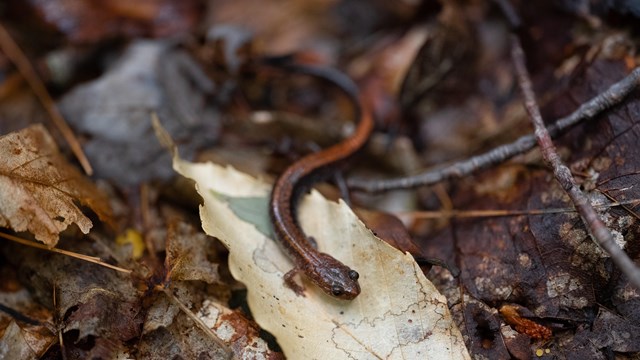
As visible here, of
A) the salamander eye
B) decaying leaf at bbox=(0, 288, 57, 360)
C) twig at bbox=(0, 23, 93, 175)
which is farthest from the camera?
twig at bbox=(0, 23, 93, 175)

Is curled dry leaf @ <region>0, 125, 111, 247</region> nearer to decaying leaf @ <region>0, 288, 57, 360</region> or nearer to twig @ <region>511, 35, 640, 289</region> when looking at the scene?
decaying leaf @ <region>0, 288, 57, 360</region>

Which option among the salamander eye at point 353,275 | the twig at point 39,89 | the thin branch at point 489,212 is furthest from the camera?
the twig at point 39,89

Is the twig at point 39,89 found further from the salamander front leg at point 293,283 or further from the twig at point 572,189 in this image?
the twig at point 572,189

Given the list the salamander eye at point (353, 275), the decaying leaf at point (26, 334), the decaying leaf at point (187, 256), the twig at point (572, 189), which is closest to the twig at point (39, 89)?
the decaying leaf at point (187, 256)

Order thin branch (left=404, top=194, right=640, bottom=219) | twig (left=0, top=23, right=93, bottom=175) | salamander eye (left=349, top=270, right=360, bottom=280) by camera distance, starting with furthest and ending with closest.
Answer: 1. twig (left=0, top=23, right=93, bottom=175)
2. salamander eye (left=349, top=270, right=360, bottom=280)
3. thin branch (left=404, top=194, right=640, bottom=219)

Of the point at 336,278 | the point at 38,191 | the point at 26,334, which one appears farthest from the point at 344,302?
the point at 38,191

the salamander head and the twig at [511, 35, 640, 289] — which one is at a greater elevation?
the twig at [511, 35, 640, 289]

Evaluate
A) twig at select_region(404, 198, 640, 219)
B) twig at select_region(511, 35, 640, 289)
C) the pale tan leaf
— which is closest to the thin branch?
twig at select_region(404, 198, 640, 219)
